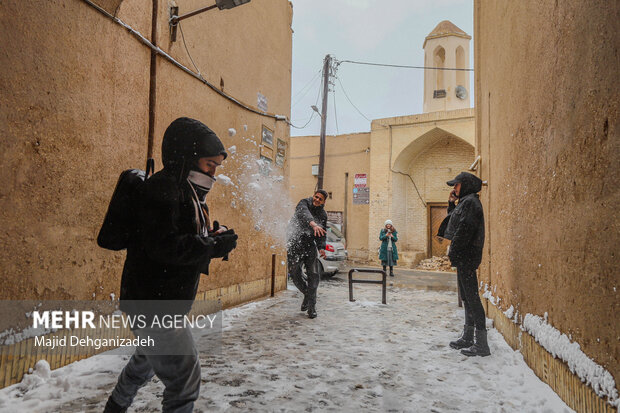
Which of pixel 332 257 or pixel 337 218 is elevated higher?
pixel 337 218

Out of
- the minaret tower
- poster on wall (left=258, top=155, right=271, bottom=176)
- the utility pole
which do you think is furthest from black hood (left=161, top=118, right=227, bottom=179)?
the minaret tower

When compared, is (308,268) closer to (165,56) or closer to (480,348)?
(480,348)

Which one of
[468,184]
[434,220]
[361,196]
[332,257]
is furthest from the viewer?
[361,196]

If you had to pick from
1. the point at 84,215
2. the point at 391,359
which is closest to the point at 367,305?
the point at 391,359

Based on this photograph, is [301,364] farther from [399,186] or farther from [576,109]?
[399,186]

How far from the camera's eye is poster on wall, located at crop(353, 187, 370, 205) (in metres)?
19.5

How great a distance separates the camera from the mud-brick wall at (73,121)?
301 cm

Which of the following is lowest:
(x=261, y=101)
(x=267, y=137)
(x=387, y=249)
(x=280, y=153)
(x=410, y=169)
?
(x=387, y=249)


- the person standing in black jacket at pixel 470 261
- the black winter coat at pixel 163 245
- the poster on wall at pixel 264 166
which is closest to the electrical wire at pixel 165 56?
the poster on wall at pixel 264 166

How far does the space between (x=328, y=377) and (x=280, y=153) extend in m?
5.89

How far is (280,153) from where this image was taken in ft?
28.2

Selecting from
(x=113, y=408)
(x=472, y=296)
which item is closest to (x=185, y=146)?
(x=113, y=408)

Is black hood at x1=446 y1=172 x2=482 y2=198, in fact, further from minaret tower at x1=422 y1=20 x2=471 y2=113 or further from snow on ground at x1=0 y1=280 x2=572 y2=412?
minaret tower at x1=422 y1=20 x2=471 y2=113

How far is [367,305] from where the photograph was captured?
23.9 ft
